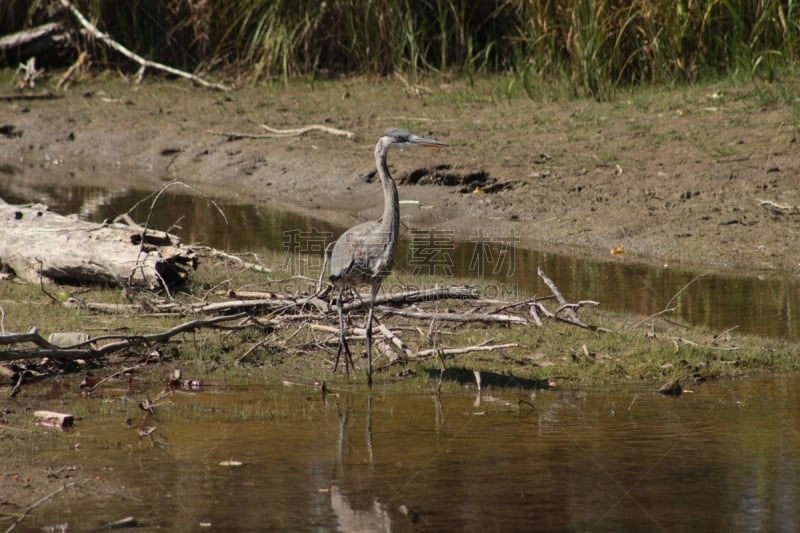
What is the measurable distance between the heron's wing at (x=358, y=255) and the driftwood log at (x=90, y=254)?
148 cm

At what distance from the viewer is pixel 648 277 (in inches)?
401

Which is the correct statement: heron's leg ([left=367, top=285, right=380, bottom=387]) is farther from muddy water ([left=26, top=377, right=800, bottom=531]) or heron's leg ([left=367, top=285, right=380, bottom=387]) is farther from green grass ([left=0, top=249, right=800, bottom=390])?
muddy water ([left=26, top=377, right=800, bottom=531])

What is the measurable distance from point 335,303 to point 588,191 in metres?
4.83

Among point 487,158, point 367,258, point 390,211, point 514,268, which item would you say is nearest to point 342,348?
point 367,258

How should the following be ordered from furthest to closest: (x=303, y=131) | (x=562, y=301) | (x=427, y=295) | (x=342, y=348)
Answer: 1. (x=303, y=131)
2. (x=427, y=295)
3. (x=562, y=301)
4. (x=342, y=348)

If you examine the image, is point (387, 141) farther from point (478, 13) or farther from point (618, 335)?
point (478, 13)

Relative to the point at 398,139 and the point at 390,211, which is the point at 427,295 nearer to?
the point at 390,211

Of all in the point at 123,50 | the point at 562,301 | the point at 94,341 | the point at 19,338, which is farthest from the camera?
the point at 123,50

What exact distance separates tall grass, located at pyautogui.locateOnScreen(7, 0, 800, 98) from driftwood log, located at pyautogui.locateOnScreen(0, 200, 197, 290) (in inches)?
283

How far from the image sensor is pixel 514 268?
419 inches

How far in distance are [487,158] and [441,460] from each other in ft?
25.0

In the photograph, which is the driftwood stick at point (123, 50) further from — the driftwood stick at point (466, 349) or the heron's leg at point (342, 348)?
the driftwood stick at point (466, 349)

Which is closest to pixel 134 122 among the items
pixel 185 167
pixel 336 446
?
pixel 185 167

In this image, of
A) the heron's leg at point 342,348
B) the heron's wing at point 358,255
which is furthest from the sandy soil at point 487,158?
the heron's leg at point 342,348
